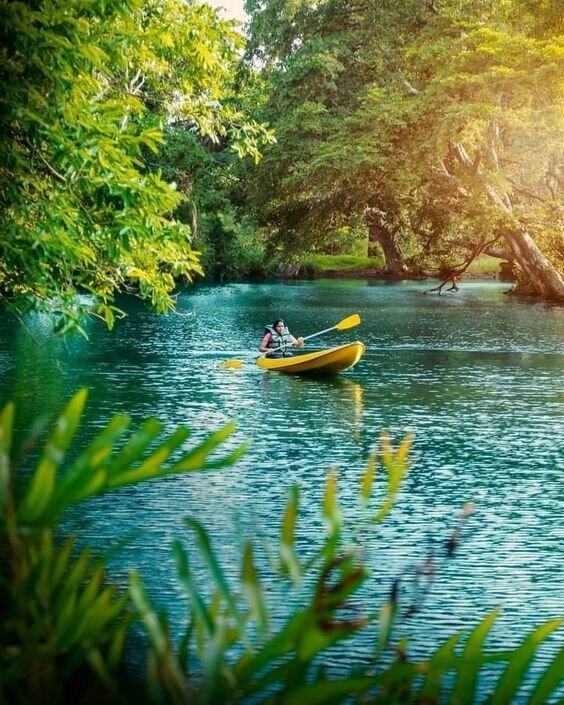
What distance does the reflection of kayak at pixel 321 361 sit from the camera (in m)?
22.8

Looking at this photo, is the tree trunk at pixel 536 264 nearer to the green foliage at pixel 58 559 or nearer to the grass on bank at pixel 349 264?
the grass on bank at pixel 349 264

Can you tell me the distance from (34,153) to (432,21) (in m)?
33.6

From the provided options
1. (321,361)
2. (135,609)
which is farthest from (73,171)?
(321,361)

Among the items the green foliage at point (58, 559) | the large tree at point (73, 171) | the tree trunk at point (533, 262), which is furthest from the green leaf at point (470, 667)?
the tree trunk at point (533, 262)

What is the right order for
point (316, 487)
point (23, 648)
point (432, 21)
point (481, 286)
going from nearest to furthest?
point (23, 648), point (316, 487), point (432, 21), point (481, 286)

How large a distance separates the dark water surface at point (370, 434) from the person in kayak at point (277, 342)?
28.0 inches

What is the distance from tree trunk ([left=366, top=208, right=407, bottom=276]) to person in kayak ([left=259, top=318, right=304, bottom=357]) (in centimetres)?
3462

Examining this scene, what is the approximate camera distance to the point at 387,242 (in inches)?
2810

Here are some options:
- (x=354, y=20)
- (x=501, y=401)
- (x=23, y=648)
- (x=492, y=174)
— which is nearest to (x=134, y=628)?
(x=23, y=648)

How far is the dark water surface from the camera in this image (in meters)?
8.88

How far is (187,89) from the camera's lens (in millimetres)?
13719

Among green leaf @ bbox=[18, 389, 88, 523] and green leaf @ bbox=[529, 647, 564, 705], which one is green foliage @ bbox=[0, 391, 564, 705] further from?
green leaf @ bbox=[529, 647, 564, 705]

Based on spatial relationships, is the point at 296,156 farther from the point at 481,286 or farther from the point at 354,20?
the point at 481,286

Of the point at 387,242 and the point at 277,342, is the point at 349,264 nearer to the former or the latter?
the point at 387,242
